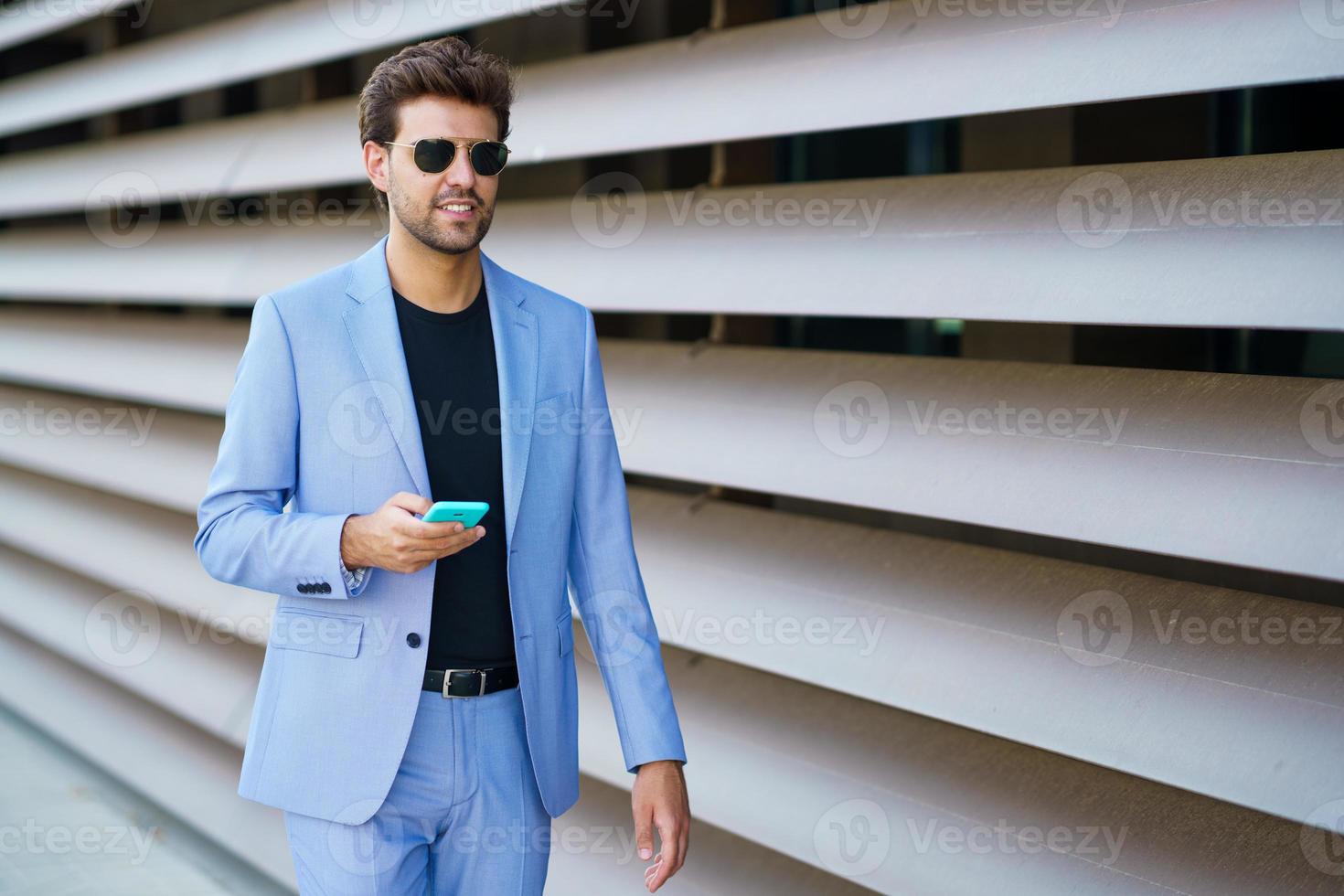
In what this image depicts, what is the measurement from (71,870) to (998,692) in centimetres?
403

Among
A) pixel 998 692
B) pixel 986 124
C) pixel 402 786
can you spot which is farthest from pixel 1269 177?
pixel 986 124

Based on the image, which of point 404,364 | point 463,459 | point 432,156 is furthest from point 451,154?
point 463,459

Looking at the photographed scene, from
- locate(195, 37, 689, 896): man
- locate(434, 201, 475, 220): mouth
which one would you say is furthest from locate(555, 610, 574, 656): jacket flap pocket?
locate(434, 201, 475, 220): mouth

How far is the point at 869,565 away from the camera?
3.36 meters

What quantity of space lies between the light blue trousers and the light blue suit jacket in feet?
0.13

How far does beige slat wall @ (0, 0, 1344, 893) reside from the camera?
244 cm

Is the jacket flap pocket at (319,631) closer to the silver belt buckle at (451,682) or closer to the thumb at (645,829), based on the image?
the silver belt buckle at (451,682)

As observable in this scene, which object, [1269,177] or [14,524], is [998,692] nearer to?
[1269,177]

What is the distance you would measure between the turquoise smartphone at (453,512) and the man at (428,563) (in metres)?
0.21

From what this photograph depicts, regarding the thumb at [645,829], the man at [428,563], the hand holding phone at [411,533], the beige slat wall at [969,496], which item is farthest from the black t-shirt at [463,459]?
the beige slat wall at [969,496]

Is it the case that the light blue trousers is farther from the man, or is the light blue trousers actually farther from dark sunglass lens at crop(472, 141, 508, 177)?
dark sunglass lens at crop(472, 141, 508, 177)

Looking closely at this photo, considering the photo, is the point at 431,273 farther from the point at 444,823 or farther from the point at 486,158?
the point at 444,823

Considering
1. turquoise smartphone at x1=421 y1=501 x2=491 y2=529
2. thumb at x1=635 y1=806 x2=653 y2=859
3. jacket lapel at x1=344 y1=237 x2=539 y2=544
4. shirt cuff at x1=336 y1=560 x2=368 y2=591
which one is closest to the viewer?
turquoise smartphone at x1=421 y1=501 x2=491 y2=529

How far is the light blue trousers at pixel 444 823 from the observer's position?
2.41 m
